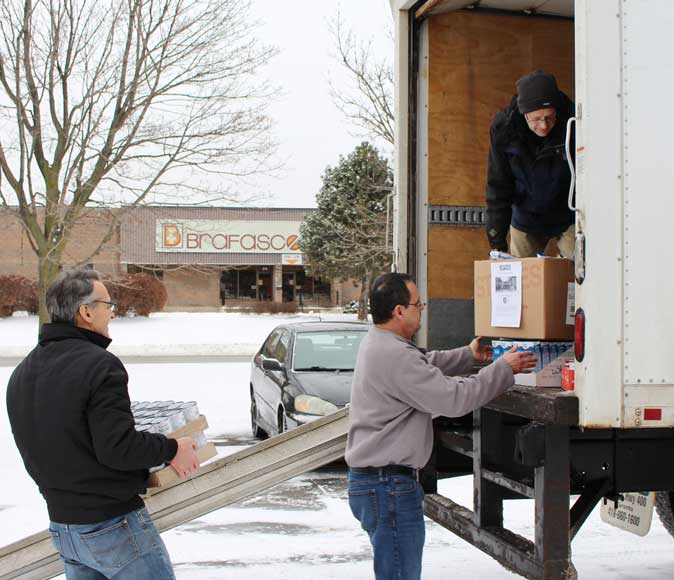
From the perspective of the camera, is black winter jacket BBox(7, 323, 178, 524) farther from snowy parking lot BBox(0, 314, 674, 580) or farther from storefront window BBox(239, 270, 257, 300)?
storefront window BBox(239, 270, 257, 300)

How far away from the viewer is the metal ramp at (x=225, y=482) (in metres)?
4.01

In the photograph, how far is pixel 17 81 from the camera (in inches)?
569

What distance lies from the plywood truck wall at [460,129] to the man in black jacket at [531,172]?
0.44 meters

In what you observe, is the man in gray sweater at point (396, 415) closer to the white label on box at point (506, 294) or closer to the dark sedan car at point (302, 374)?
the white label on box at point (506, 294)

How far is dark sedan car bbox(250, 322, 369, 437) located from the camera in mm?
8633

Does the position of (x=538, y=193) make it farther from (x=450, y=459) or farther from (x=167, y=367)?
(x=167, y=367)

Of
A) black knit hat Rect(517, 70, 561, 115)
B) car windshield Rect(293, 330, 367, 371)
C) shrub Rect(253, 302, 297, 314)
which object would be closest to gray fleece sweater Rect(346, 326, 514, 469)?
black knit hat Rect(517, 70, 561, 115)

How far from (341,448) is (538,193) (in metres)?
1.76

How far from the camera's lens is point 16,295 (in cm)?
3422

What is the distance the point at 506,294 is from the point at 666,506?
2075 millimetres

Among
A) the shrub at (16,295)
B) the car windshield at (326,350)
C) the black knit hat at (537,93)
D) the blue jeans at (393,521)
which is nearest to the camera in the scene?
the blue jeans at (393,521)

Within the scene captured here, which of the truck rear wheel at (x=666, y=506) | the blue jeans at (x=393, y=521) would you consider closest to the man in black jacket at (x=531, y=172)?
the truck rear wheel at (x=666, y=506)

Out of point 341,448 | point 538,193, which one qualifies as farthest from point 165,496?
point 538,193

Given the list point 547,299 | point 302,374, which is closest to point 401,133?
point 547,299
